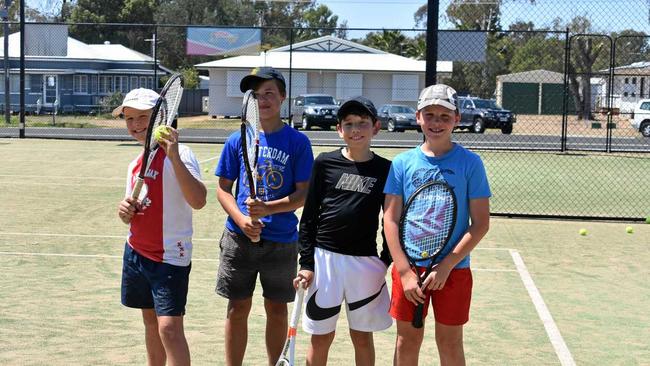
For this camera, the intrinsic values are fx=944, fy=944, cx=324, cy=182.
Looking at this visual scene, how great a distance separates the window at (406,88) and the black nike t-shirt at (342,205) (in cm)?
3772

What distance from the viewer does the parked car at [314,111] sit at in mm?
32737

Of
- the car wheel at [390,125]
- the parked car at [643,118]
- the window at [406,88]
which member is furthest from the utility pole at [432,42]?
the window at [406,88]

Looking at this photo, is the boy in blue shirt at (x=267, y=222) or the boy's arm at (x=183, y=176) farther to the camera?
the boy in blue shirt at (x=267, y=222)

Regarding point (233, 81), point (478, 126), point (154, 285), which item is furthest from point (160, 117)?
point (233, 81)

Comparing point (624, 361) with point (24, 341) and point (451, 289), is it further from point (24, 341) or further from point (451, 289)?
point (24, 341)

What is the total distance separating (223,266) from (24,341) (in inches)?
60.0

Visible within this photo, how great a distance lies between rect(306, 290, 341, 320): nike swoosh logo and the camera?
4.57 metres

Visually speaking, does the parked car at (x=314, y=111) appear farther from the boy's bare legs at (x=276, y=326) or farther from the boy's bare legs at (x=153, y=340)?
the boy's bare legs at (x=153, y=340)

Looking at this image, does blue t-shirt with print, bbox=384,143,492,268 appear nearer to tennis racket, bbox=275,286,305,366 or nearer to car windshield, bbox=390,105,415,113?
tennis racket, bbox=275,286,305,366

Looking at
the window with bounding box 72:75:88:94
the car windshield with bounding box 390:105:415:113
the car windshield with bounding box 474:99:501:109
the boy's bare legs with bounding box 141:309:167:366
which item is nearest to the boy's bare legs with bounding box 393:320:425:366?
the boy's bare legs with bounding box 141:309:167:366

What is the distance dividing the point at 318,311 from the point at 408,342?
46cm

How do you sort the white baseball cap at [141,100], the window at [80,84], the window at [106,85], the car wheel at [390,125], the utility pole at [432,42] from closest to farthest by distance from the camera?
the white baseball cap at [141,100], the utility pole at [432,42], the car wheel at [390,125], the window at [80,84], the window at [106,85]

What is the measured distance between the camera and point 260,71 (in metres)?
5.02

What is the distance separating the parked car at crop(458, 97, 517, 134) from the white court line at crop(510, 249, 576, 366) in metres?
22.5
